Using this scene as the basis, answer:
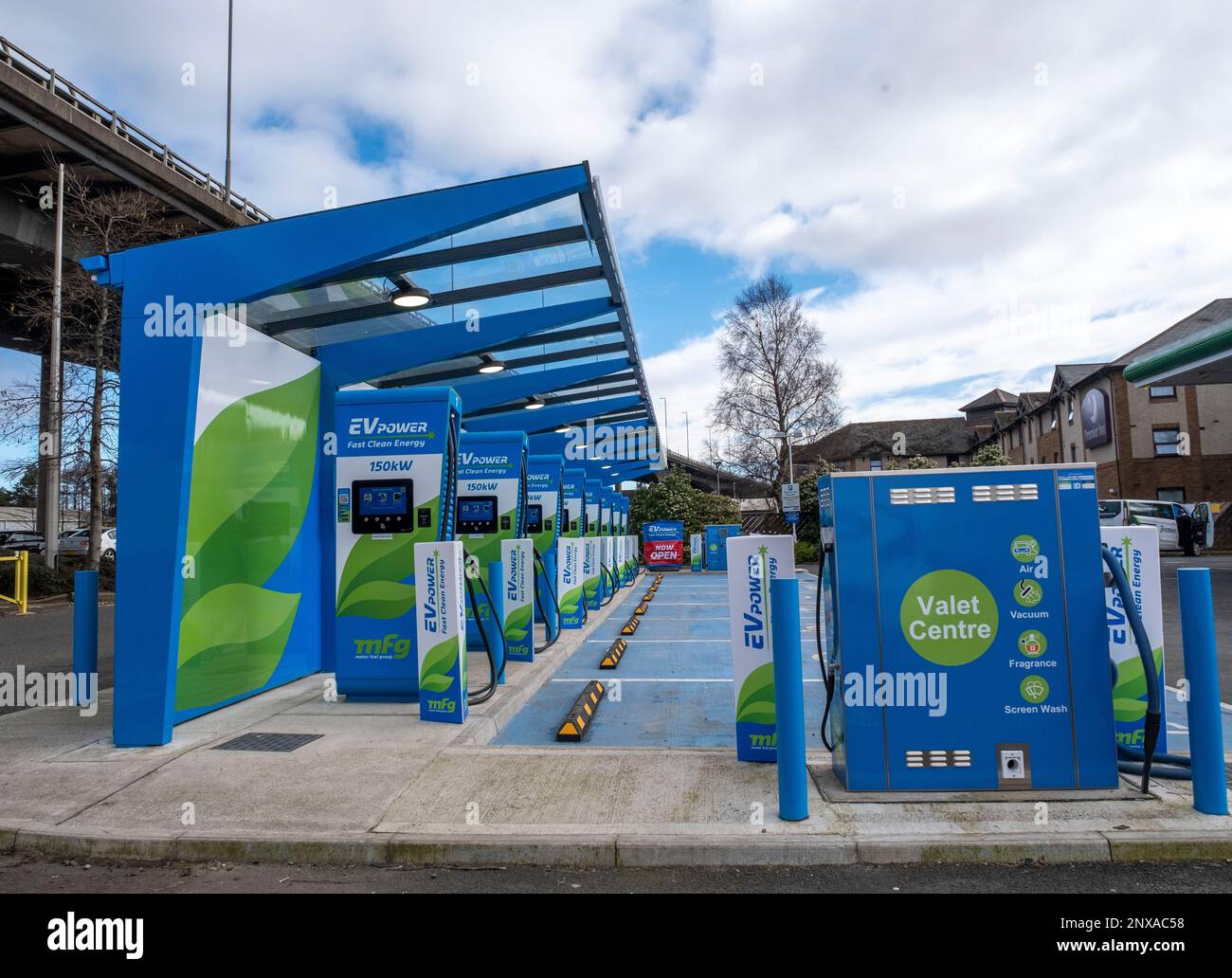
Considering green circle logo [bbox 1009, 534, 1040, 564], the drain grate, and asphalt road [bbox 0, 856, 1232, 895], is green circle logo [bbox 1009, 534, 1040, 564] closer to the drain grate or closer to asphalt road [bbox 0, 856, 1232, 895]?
asphalt road [bbox 0, 856, 1232, 895]

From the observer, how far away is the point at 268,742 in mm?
5570

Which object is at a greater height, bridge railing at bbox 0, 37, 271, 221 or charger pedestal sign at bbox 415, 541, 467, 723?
bridge railing at bbox 0, 37, 271, 221

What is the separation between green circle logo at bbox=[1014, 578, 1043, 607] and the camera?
434cm

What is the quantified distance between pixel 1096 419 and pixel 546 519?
34.9 meters

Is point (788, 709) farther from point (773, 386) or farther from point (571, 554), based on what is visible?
point (773, 386)

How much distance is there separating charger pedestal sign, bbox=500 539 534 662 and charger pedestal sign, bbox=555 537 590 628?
79.1 inches

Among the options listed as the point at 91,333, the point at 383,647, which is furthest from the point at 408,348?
the point at 91,333

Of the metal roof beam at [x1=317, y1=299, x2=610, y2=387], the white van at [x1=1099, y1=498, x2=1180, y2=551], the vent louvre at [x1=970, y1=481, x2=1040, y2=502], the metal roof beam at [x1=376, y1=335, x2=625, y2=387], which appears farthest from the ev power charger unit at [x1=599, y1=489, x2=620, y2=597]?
the white van at [x1=1099, y1=498, x2=1180, y2=551]

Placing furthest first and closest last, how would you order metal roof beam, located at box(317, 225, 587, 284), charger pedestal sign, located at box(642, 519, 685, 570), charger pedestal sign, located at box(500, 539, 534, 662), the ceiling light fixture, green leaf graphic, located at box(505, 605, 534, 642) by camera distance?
charger pedestal sign, located at box(642, 519, 685, 570) → green leaf graphic, located at box(505, 605, 534, 642) → charger pedestal sign, located at box(500, 539, 534, 662) → the ceiling light fixture → metal roof beam, located at box(317, 225, 587, 284)

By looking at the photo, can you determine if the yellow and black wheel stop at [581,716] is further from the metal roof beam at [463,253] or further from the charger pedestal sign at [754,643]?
the metal roof beam at [463,253]

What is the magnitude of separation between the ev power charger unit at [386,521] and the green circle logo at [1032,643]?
14.9 feet
